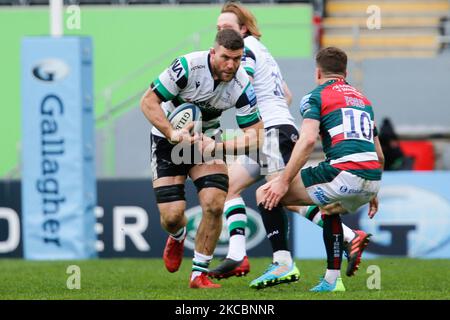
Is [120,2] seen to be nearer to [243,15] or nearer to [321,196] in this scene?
[243,15]

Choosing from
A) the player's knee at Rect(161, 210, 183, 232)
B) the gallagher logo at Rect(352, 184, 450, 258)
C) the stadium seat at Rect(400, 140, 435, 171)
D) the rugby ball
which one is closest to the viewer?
the rugby ball

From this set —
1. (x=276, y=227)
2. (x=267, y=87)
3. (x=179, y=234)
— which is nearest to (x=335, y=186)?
(x=276, y=227)

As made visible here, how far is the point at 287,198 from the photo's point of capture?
316 inches

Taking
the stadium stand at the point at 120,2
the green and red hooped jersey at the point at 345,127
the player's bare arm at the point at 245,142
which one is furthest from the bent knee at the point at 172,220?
the stadium stand at the point at 120,2

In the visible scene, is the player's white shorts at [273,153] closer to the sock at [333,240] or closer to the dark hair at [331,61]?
the sock at [333,240]

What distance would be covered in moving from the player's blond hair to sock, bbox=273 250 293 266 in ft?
6.43

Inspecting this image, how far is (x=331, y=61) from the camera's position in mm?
7922

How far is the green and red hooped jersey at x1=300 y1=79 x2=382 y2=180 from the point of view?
25.5 feet

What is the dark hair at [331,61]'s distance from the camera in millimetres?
7895

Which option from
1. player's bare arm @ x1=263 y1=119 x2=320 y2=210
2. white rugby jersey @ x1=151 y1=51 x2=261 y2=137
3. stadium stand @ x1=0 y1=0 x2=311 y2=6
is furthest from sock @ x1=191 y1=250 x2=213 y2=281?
stadium stand @ x1=0 y1=0 x2=311 y2=6

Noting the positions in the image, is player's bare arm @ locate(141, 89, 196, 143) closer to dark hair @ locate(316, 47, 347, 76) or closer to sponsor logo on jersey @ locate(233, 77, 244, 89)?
sponsor logo on jersey @ locate(233, 77, 244, 89)

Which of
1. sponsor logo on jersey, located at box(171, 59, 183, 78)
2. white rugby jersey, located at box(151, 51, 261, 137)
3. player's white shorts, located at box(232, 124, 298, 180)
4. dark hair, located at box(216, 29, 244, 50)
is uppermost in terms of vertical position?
dark hair, located at box(216, 29, 244, 50)

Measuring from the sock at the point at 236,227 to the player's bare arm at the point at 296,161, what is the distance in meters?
1.03

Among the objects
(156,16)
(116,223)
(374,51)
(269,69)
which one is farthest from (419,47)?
(269,69)
